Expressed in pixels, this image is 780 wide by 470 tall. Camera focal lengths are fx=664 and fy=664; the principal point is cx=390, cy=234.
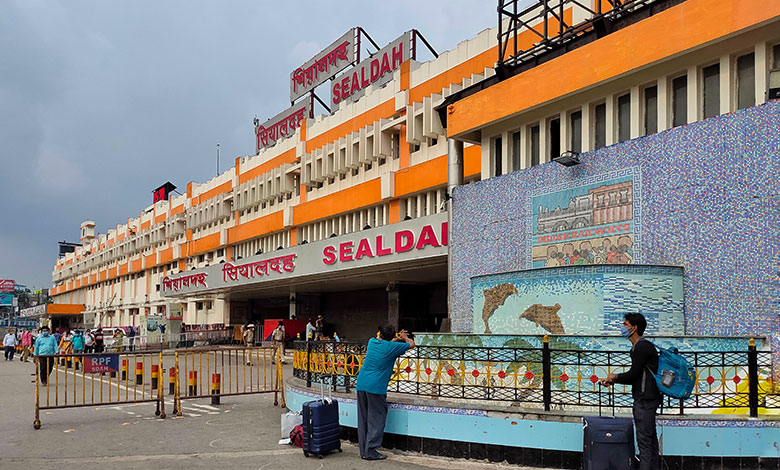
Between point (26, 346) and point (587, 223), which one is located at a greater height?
point (587, 223)

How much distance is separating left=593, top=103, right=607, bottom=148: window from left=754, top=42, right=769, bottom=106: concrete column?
3.15 m

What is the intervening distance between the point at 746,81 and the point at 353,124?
2257cm

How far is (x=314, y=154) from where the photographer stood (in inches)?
1352

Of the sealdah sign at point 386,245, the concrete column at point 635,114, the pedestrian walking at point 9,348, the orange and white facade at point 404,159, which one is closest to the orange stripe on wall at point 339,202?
the orange and white facade at point 404,159

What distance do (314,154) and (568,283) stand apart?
2420 cm

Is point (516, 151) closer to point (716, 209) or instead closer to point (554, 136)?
point (554, 136)

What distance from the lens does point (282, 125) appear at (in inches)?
1618

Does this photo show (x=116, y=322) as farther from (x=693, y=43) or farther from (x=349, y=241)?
(x=693, y=43)

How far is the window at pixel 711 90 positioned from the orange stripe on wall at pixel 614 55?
2.37 ft

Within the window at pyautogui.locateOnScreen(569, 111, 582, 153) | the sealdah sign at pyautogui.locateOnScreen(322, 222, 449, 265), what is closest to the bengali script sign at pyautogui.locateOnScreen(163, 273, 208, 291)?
the sealdah sign at pyautogui.locateOnScreen(322, 222, 449, 265)

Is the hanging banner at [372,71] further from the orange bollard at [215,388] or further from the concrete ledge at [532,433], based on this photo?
the concrete ledge at [532,433]

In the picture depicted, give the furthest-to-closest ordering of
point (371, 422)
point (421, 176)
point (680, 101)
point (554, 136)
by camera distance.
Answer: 1. point (421, 176)
2. point (554, 136)
3. point (680, 101)
4. point (371, 422)

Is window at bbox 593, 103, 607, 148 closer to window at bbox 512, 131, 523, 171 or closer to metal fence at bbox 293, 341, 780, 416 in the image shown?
window at bbox 512, 131, 523, 171

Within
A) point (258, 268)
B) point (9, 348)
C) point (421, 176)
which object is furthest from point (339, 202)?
point (9, 348)
